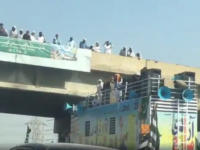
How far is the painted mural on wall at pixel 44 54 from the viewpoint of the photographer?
1038 inches

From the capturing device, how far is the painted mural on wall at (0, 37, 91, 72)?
26359 mm

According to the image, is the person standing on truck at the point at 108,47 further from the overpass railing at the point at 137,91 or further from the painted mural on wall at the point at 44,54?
the overpass railing at the point at 137,91

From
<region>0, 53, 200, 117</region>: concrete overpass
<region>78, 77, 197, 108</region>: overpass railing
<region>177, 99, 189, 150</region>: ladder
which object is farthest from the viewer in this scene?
<region>0, 53, 200, 117</region>: concrete overpass

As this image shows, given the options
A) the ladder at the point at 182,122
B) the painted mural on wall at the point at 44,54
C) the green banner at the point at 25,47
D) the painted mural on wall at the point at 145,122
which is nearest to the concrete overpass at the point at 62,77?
the painted mural on wall at the point at 44,54

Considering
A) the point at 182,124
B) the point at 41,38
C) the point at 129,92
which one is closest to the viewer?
the point at 182,124

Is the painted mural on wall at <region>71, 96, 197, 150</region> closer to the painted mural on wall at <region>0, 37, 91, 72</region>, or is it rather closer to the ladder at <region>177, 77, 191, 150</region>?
the ladder at <region>177, 77, 191, 150</region>

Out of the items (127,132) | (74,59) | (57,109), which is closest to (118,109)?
(127,132)

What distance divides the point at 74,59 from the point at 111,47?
11.8 feet

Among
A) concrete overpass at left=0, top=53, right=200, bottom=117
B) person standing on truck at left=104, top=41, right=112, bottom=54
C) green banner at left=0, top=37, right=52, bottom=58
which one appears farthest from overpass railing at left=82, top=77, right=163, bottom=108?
person standing on truck at left=104, top=41, right=112, bottom=54

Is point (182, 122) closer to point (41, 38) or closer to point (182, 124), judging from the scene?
point (182, 124)

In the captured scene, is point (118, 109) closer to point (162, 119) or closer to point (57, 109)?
point (162, 119)

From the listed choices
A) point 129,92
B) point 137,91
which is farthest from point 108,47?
point 137,91

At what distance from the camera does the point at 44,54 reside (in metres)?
27.2

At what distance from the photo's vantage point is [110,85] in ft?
77.4
